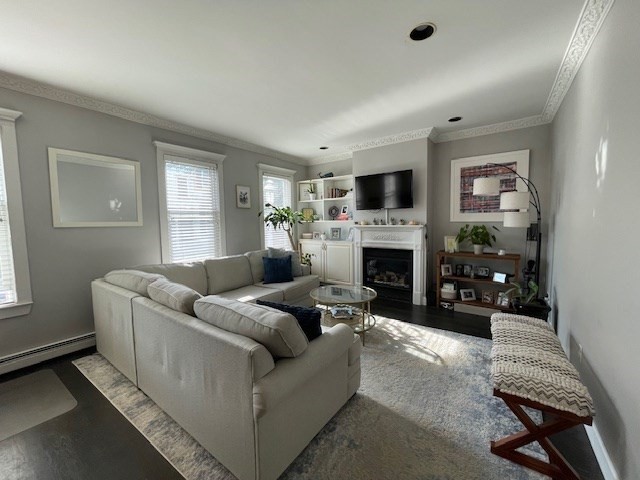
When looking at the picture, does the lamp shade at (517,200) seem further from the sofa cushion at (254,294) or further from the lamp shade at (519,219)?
the sofa cushion at (254,294)

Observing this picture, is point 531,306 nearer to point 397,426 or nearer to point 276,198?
point 397,426

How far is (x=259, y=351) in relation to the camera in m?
1.26

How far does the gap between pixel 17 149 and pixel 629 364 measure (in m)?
4.65

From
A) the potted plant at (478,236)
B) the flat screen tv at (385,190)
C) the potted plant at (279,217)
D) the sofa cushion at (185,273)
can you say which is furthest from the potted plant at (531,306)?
the sofa cushion at (185,273)

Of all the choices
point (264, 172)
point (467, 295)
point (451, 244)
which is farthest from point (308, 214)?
point (467, 295)

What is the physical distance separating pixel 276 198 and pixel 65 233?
3209 mm

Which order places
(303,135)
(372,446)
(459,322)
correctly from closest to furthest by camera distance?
(372,446) → (459,322) → (303,135)

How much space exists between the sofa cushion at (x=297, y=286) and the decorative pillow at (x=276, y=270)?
9cm

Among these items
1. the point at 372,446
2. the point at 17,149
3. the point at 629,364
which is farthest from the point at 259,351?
the point at 17,149

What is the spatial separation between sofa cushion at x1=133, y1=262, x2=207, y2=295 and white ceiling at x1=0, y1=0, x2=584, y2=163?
1.86m

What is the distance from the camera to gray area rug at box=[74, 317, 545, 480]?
1.47 m

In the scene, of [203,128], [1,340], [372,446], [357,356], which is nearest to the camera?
[372,446]

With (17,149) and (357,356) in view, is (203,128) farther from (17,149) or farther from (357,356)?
(357,356)

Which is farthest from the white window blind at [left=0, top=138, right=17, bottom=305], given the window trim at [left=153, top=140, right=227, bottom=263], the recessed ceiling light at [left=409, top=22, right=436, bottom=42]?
the recessed ceiling light at [left=409, top=22, right=436, bottom=42]
